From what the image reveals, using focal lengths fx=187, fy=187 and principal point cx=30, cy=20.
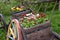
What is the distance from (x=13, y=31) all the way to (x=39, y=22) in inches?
18.1

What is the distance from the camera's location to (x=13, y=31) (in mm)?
2896

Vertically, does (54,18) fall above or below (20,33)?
below

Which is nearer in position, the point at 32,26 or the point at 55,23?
the point at 32,26

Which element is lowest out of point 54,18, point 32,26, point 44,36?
point 54,18

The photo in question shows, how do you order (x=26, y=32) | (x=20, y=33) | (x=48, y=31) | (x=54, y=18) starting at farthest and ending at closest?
(x=54, y=18) → (x=48, y=31) → (x=26, y=32) → (x=20, y=33)

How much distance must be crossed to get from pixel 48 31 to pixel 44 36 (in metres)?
0.11

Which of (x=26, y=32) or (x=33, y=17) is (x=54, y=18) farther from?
(x=26, y=32)

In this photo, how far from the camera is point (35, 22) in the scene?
9.91ft

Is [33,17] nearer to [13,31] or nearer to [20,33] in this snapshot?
[13,31]

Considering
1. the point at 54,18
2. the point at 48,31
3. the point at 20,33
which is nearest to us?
the point at 20,33

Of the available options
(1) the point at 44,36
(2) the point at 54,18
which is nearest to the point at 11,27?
(1) the point at 44,36

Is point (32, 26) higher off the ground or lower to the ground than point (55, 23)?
higher

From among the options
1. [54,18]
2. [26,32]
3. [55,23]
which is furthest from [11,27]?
[54,18]

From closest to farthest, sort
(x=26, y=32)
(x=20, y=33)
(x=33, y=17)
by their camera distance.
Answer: (x=20, y=33)
(x=26, y=32)
(x=33, y=17)
